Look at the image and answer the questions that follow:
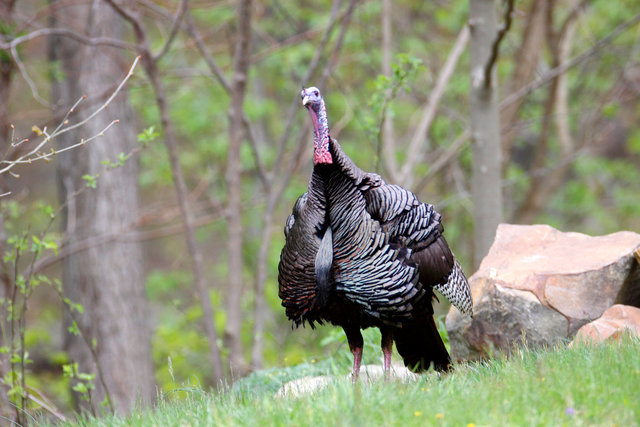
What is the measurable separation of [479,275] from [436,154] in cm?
640

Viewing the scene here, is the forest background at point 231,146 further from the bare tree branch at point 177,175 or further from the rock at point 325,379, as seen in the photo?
the rock at point 325,379

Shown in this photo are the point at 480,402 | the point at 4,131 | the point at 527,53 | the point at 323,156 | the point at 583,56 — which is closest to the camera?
the point at 480,402

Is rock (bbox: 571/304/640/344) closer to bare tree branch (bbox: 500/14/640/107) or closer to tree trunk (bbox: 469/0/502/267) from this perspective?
tree trunk (bbox: 469/0/502/267)

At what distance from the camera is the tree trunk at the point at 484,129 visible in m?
6.60

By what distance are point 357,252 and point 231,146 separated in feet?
10.6

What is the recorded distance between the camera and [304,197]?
4566 millimetres

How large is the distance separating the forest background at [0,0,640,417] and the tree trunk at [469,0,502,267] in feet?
0.16

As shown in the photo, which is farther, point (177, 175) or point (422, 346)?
point (177, 175)

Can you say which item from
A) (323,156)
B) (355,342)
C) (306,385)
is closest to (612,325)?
(355,342)

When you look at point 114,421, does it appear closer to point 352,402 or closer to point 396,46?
point 352,402

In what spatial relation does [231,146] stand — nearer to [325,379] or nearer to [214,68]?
[214,68]

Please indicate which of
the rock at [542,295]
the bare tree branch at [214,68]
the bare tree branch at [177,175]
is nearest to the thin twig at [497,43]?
the rock at [542,295]

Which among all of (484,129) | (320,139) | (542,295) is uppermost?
(484,129)

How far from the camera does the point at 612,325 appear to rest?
14.5 feet
